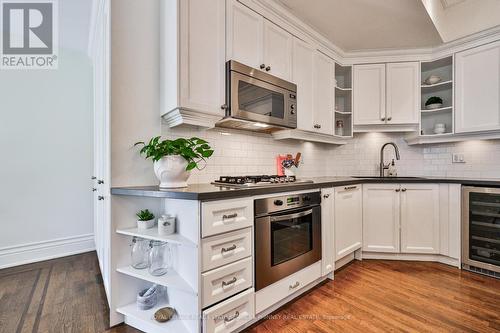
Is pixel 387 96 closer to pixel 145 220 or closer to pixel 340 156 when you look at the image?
pixel 340 156

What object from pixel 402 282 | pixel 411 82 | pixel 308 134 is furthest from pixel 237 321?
pixel 411 82

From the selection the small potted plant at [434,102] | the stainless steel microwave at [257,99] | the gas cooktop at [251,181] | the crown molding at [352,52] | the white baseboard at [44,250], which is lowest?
the white baseboard at [44,250]

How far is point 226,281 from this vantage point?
4.76 ft

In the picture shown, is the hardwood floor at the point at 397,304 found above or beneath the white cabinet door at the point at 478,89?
beneath

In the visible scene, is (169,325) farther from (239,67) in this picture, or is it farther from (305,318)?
(239,67)

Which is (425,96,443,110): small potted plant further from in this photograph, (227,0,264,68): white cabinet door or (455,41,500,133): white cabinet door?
(227,0,264,68): white cabinet door

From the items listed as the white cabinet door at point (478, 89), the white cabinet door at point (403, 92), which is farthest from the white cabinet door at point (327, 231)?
the white cabinet door at point (478, 89)

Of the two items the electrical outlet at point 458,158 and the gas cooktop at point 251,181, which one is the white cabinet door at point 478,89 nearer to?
the electrical outlet at point 458,158

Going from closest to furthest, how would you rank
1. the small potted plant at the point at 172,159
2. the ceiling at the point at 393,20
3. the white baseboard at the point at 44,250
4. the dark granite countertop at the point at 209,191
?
1. the dark granite countertop at the point at 209,191
2. the small potted plant at the point at 172,159
3. the ceiling at the point at 393,20
4. the white baseboard at the point at 44,250

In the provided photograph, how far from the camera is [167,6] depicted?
179cm

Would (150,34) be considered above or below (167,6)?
below

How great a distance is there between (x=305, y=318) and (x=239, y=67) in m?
1.91

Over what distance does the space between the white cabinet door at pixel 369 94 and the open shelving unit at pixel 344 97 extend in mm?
84

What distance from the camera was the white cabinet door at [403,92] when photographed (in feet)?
9.93
